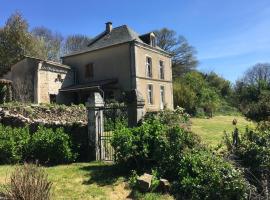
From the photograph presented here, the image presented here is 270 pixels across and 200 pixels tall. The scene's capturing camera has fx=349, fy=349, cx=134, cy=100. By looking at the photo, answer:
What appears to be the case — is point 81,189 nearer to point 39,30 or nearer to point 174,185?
point 174,185

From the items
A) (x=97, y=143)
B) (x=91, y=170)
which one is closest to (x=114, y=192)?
(x=91, y=170)

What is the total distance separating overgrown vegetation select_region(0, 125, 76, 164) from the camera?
1048cm

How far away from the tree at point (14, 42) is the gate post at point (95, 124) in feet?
89.9

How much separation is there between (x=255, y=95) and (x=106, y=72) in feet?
55.1

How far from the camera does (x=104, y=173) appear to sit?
8781 mm

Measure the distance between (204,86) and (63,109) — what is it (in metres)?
25.7

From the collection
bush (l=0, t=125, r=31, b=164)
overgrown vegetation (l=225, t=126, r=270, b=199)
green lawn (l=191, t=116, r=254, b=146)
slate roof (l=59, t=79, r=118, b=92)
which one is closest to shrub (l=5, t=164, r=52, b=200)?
overgrown vegetation (l=225, t=126, r=270, b=199)

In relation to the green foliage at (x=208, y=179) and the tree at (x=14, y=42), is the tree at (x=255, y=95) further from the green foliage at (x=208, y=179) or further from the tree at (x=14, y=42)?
the tree at (x=14, y=42)

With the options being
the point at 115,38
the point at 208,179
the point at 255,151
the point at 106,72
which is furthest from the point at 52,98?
the point at 208,179

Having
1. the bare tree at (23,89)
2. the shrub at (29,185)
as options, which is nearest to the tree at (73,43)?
the bare tree at (23,89)

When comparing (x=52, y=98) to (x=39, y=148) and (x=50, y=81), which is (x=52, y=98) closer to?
(x=50, y=81)

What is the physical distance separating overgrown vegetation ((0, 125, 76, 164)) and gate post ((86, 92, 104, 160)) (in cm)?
66

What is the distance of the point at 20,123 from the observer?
13820 mm

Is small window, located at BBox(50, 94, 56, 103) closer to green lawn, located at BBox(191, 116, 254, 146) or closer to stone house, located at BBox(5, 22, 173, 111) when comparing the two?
stone house, located at BBox(5, 22, 173, 111)
